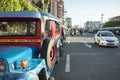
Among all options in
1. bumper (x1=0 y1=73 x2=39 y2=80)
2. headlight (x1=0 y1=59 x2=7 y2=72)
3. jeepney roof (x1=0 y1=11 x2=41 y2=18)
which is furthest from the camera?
jeepney roof (x1=0 y1=11 x2=41 y2=18)

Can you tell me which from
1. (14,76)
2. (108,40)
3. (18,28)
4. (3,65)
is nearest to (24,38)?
(18,28)

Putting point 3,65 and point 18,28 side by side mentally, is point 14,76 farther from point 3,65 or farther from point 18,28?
point 18,28

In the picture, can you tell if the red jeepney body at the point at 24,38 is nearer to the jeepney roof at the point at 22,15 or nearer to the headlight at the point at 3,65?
the jeepney roof at the point at 22,15

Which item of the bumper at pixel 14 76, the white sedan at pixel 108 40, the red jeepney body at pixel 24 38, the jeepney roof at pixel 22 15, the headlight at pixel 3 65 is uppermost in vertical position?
the jeepney roof at pixel 22 15

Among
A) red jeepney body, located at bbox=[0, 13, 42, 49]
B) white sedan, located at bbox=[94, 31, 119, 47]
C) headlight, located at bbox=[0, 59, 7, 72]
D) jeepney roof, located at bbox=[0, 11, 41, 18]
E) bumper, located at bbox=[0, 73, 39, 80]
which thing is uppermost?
jeepney roof, located at bbox=[0, 11, 41, 18]

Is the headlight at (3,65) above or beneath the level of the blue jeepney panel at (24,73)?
above

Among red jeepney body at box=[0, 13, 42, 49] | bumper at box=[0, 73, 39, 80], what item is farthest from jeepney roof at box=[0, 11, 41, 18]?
bumper at box=[0, 73, 39, 80]

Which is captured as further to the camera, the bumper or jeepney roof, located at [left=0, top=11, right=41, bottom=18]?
jeepney roof, located at [left=0, top=11, right=41, bottom=18]

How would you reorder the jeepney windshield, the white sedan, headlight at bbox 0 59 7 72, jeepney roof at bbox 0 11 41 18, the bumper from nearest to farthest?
the bumper < headlight at bbox 0 59 7 72 < jeepney roof at bbox 0 11 41 18 < the jeepney windshield < the white sedan

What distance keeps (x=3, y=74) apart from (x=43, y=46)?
8.18ft

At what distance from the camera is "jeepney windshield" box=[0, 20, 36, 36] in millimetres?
8992

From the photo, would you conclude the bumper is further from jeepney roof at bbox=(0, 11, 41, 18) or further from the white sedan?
the white sedan

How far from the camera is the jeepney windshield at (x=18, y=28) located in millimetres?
8992

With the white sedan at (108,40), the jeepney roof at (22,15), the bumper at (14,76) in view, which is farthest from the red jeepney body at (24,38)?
the white sedan at (108,40)
